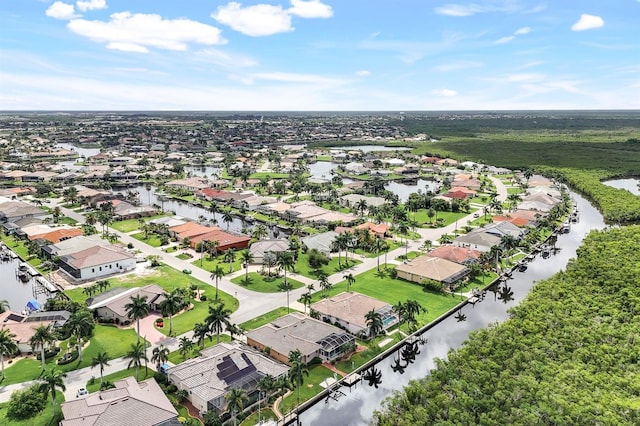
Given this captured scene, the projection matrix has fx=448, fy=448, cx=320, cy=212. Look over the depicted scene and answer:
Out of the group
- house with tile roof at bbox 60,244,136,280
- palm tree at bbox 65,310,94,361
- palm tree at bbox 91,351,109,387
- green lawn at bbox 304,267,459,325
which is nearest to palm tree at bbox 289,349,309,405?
palm tree at bbox 91,351,109,387

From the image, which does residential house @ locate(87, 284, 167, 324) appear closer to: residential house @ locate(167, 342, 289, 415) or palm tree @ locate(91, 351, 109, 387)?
palm tree @ locate(91, 351, 109, 387)

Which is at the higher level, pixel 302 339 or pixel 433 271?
pixel 433 271

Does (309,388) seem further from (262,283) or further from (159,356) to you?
(262,283)

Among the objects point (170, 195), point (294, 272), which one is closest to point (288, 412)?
point (294, 272)

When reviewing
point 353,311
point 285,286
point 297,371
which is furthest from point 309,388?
point 285,286

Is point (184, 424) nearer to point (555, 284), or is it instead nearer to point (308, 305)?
point (308, 305)

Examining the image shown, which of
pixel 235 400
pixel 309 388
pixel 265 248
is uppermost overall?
pixel 235 400
